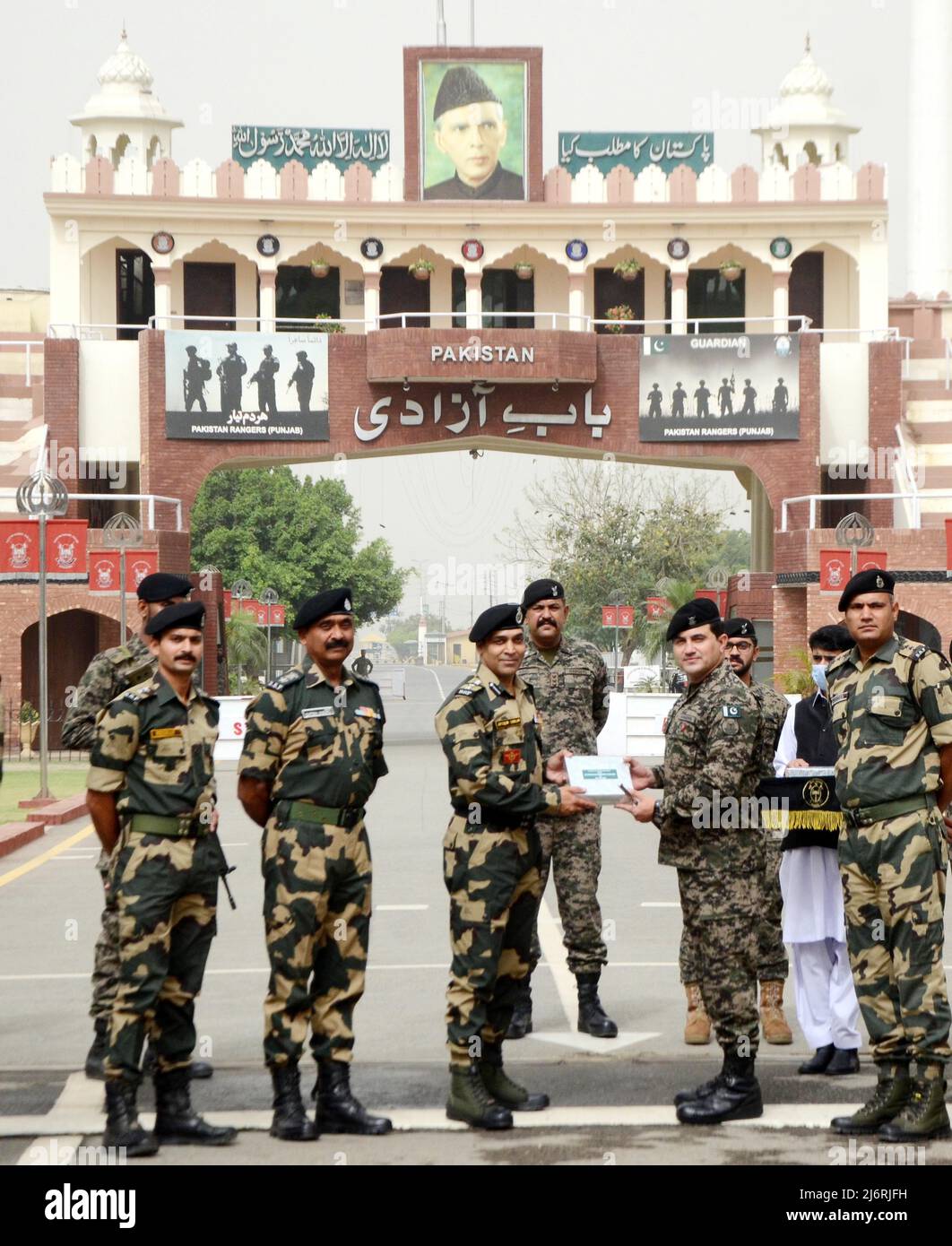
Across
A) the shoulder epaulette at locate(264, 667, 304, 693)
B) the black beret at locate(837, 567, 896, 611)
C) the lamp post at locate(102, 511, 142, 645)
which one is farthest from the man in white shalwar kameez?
the lamp post at locate(102, 511, 142, 645)

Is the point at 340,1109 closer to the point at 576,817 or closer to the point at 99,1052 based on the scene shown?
the point at 99,1052

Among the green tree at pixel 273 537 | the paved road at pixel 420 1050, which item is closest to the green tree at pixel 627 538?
the green tree at pixel 273 537

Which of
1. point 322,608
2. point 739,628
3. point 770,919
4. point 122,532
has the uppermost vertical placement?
point 122,532

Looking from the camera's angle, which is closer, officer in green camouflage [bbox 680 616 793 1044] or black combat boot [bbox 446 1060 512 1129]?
black combat boot [bbox 446 1060 512 1129]

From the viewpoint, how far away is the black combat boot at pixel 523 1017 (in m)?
8.62

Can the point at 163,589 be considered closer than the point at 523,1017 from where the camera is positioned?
Yes

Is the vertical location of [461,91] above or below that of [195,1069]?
above

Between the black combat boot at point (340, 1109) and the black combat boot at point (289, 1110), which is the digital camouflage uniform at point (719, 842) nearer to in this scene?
the black combat boot at point (340, 1109)

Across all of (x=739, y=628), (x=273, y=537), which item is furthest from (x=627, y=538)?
(x=739, y=628)

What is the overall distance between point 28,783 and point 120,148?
30.4 meters

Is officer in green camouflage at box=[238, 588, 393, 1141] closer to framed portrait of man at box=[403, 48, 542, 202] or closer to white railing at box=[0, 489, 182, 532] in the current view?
white railing at box=[0, 489, 182, 532]

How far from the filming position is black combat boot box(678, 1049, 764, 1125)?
6.88 meters

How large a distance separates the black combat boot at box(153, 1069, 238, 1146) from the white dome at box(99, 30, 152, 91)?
4686 centimetres

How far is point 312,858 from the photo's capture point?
688 cm
